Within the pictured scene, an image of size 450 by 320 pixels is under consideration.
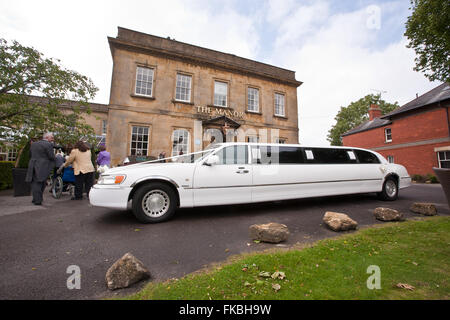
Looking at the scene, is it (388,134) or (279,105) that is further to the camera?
(388,134)

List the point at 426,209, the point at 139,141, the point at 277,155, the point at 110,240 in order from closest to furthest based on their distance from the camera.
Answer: the point at 110,240 → the point at 426,209 → the point at 277,155 → the point at 139,141

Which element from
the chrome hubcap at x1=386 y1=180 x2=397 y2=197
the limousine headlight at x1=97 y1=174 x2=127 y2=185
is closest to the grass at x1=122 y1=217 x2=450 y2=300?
the limousine headlight at x1=97 y1=174 x2=127 y2=185

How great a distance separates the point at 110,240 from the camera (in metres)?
2.82

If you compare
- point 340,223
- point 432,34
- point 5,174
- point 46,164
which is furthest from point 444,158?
point 5,174

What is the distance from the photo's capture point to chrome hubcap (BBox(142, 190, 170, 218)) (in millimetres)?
3627

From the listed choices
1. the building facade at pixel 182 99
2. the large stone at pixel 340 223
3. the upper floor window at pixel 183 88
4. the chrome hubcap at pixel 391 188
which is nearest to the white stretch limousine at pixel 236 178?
the chrome hubcap at pixel 391 188

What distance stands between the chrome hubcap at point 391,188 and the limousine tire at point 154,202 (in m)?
6.33

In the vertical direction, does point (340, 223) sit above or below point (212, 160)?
below

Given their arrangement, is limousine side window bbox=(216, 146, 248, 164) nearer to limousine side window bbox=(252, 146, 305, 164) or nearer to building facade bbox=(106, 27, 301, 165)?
limousine side window bbox=(252, 146, 305, 164)

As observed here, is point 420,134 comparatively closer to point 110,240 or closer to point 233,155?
point 233,155

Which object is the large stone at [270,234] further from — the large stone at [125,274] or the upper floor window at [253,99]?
the upper floor window at [253,99]

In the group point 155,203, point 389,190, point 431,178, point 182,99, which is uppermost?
point 182,99

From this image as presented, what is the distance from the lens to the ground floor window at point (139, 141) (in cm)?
1144

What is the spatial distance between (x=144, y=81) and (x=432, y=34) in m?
15.6
